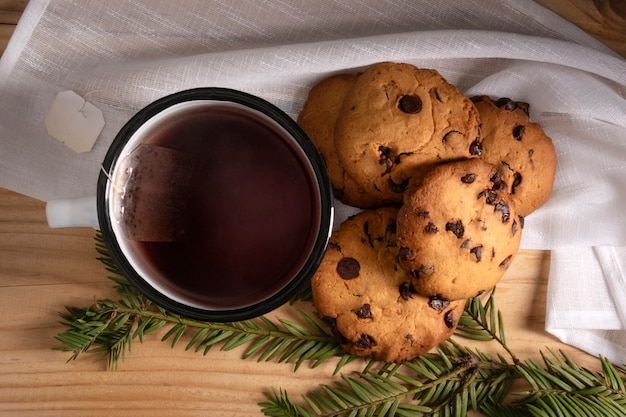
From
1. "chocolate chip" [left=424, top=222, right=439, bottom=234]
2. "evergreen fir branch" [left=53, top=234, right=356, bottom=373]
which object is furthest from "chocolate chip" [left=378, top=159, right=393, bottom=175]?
"evergreen fir branch" [left=53, top=234, right=356, bottom=373]

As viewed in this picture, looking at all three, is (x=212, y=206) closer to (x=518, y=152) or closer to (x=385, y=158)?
(x=385, y=158)

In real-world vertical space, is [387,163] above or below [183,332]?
above

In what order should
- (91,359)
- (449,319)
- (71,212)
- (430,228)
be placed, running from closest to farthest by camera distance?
1. (71,212)
2. (430,228)
3. (449,319)
4. (91,359)

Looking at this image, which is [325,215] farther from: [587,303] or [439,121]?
[587,303]

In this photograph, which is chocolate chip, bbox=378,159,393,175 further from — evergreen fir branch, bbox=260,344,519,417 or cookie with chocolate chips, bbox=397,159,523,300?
evergreen fir branch, bbox=260,344,519,417

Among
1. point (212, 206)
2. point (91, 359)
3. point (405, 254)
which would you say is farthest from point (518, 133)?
point (91, 359)

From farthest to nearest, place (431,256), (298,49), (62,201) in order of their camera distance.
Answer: (298,49) → (431,256) → (62,201)

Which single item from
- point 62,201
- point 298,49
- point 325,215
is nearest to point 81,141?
point 62,201
